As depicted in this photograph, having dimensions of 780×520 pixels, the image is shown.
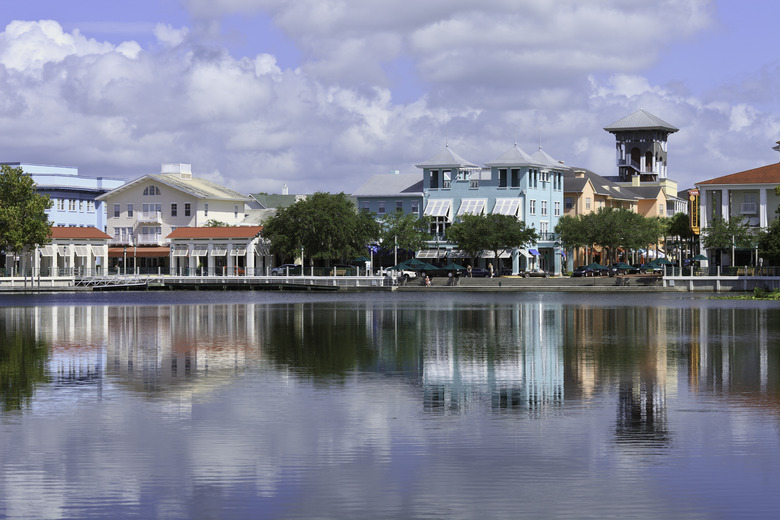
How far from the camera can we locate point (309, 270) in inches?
4358

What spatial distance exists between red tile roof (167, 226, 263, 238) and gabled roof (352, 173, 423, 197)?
13.8 meters

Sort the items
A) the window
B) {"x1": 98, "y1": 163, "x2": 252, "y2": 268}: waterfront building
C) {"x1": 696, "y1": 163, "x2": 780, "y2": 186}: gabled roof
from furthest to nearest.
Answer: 1. {"x1": 98, "y1": 163, "x2": 252, "y2": 268}: waterfront building
2. the window
3. {"x1": 696, "y1": 163, "x2": 780, "y2": 186}: gabled roof

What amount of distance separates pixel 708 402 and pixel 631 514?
9.74 meters

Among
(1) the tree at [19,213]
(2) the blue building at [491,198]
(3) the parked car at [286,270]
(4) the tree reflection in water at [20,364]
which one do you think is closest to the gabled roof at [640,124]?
(2) the blue building at [491,198]

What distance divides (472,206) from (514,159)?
6.51 meters

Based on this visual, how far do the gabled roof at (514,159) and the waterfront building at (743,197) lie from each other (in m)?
18.2

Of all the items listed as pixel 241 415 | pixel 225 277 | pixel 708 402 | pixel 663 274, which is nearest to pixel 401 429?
pixel 241 415

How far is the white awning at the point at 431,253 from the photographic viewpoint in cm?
11794

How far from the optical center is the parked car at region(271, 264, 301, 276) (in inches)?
4429

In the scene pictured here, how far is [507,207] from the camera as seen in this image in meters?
118

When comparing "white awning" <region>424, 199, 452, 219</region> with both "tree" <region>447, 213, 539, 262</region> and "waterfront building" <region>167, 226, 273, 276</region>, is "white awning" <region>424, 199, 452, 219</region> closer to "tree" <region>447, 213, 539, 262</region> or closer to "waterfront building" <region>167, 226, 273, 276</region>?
"tree" <region>447, 213, 539, 262</region>

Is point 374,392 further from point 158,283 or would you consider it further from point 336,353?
point 158,283

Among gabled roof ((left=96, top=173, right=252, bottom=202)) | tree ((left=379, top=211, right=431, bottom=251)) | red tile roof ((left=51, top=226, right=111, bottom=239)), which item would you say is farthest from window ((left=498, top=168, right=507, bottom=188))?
red tile roof ((left=51, top=226, right=111, bottom=239))

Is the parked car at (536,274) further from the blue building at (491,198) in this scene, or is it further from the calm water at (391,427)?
the calm water at (391,427)
